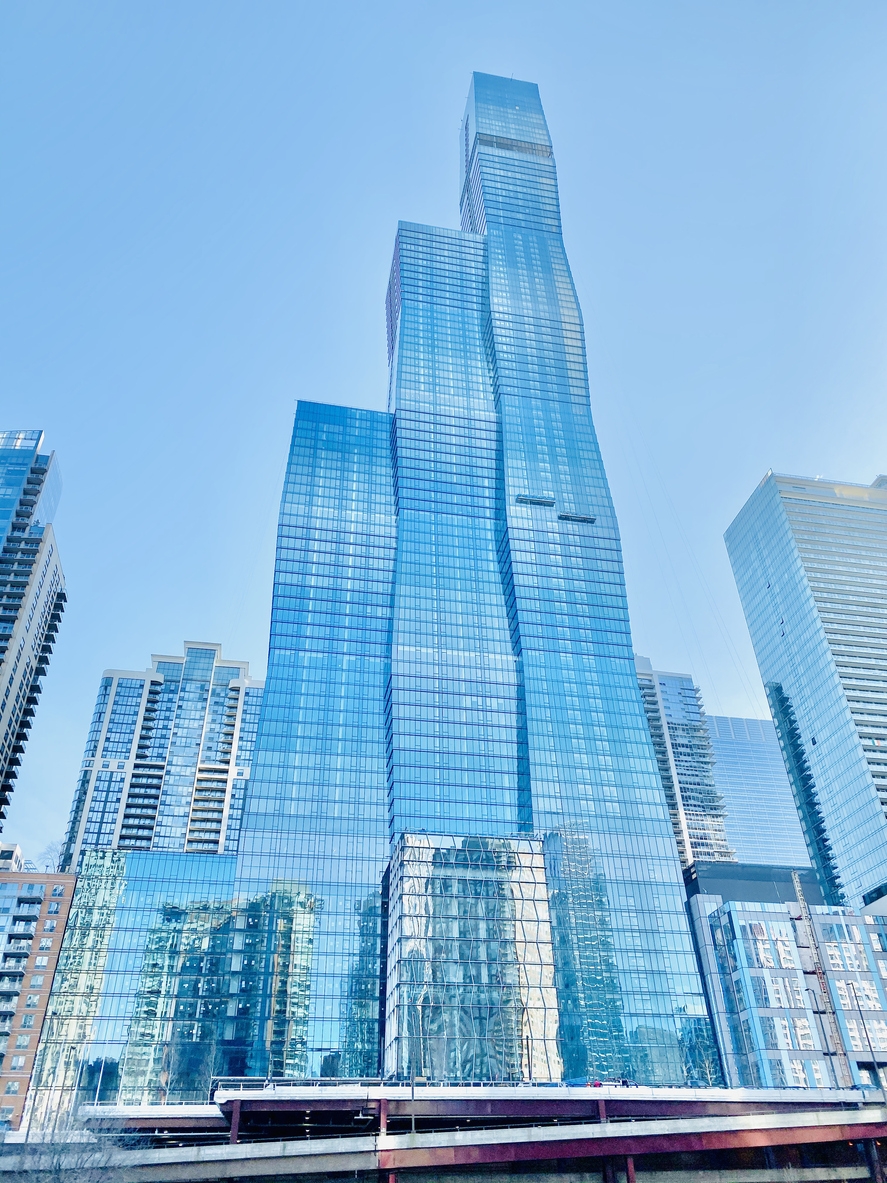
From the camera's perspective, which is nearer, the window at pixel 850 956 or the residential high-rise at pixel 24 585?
the window at pixel 850 956

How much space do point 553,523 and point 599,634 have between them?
25.2 metres

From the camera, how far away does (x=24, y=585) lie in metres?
168

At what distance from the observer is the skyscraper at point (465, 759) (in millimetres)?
131500

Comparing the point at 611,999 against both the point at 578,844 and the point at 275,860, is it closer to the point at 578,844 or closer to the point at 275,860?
the point at 578,844

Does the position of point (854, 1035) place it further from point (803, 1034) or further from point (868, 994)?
point (803, 1034)

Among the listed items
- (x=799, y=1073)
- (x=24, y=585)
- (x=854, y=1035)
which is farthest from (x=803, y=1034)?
(x=24, y=585)

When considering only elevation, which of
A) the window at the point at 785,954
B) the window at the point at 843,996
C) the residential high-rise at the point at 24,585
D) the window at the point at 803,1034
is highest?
the residential high-rise at the point at 24,585

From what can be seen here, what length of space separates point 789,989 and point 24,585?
145 m

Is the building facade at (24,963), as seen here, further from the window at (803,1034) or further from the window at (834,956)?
the window at (834,956)

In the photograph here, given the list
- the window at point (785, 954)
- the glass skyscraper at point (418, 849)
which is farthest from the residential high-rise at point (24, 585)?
the window at point (785, 954)

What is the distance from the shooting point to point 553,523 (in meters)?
182

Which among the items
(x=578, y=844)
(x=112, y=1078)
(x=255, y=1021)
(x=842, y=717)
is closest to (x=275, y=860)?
(x=255, y=1021)

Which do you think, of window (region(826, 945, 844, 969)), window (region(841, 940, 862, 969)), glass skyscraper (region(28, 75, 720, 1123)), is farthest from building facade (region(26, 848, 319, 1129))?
window (region(841, 940, 862, 969))

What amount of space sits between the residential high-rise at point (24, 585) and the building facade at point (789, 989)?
123m
